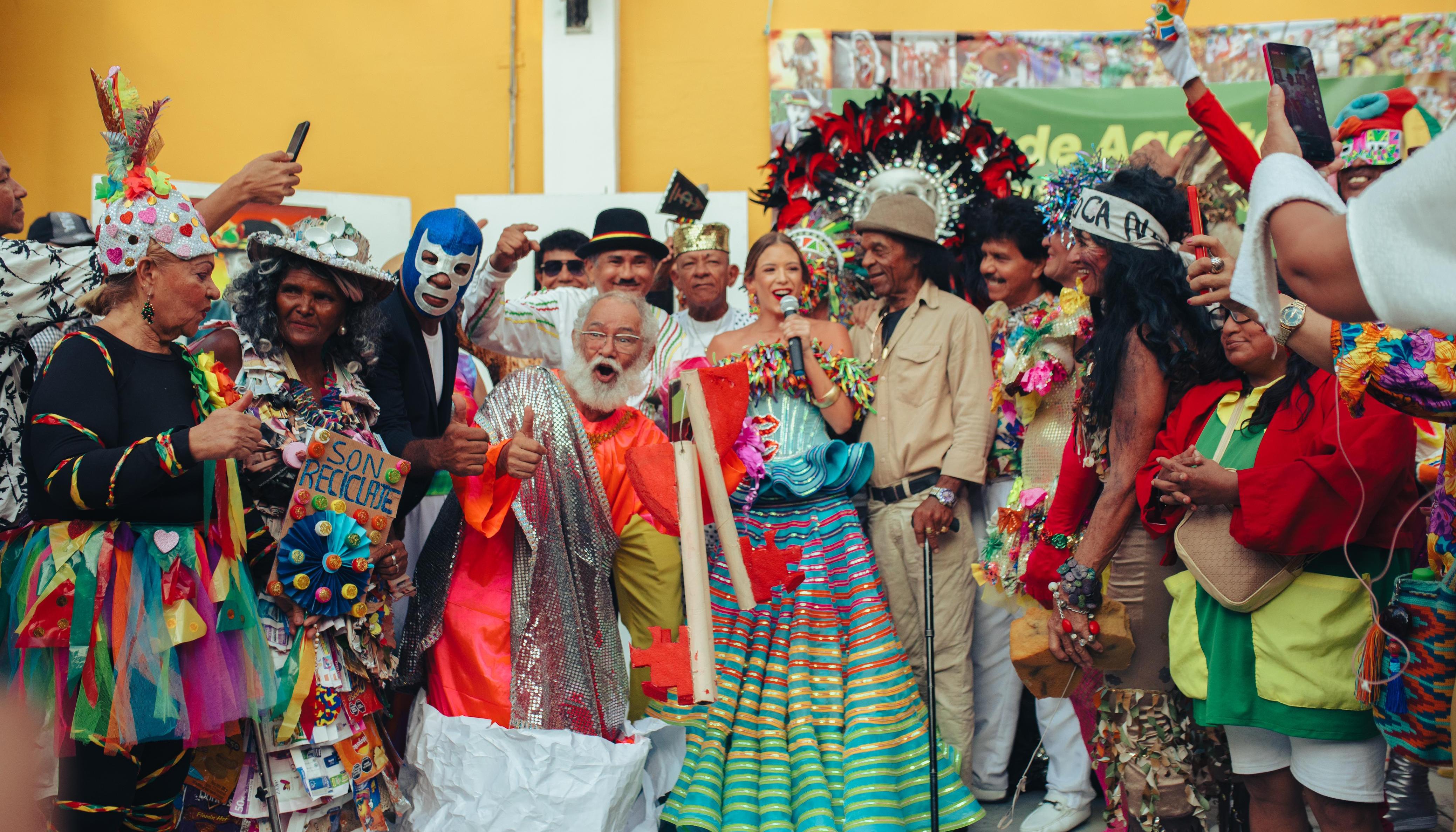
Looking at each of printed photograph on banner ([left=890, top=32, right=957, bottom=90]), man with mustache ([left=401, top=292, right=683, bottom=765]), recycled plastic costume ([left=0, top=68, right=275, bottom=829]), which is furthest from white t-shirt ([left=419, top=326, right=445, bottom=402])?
printed photograph on banner ([left=890, top=32, right=957, bottom=90])

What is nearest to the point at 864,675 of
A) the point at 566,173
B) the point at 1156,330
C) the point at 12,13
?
the point at 1156,330

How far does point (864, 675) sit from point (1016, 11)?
205 inches

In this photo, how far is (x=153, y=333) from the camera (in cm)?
310

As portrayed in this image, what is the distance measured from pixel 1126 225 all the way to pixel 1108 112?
4.48m

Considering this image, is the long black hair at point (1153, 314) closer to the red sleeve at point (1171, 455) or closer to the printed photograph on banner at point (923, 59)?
the red sleeve at point (1171, 455)

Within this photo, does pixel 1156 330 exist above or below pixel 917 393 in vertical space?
above

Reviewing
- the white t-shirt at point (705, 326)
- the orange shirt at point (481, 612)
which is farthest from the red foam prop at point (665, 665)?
the white t-shirt at point (705, 326)

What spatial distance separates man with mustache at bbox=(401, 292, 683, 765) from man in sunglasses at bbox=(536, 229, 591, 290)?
2.04 meters

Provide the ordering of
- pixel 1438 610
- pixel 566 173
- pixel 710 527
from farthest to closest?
pixel 566 173 → pixel 710 527 → pixel 1438 610

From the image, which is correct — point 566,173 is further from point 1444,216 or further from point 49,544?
point 1444,216

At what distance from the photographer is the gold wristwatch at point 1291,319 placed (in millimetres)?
2424

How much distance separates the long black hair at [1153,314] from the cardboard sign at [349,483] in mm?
2096

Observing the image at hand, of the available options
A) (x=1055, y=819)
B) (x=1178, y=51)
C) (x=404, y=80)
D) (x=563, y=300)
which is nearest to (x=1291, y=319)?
(x=1178, y=51)

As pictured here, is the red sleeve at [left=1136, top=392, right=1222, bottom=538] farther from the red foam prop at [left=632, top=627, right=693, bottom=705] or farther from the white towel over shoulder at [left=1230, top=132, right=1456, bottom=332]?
the white towel over shoulder at [left=1230, top=132, right=1456, bottom=332]
